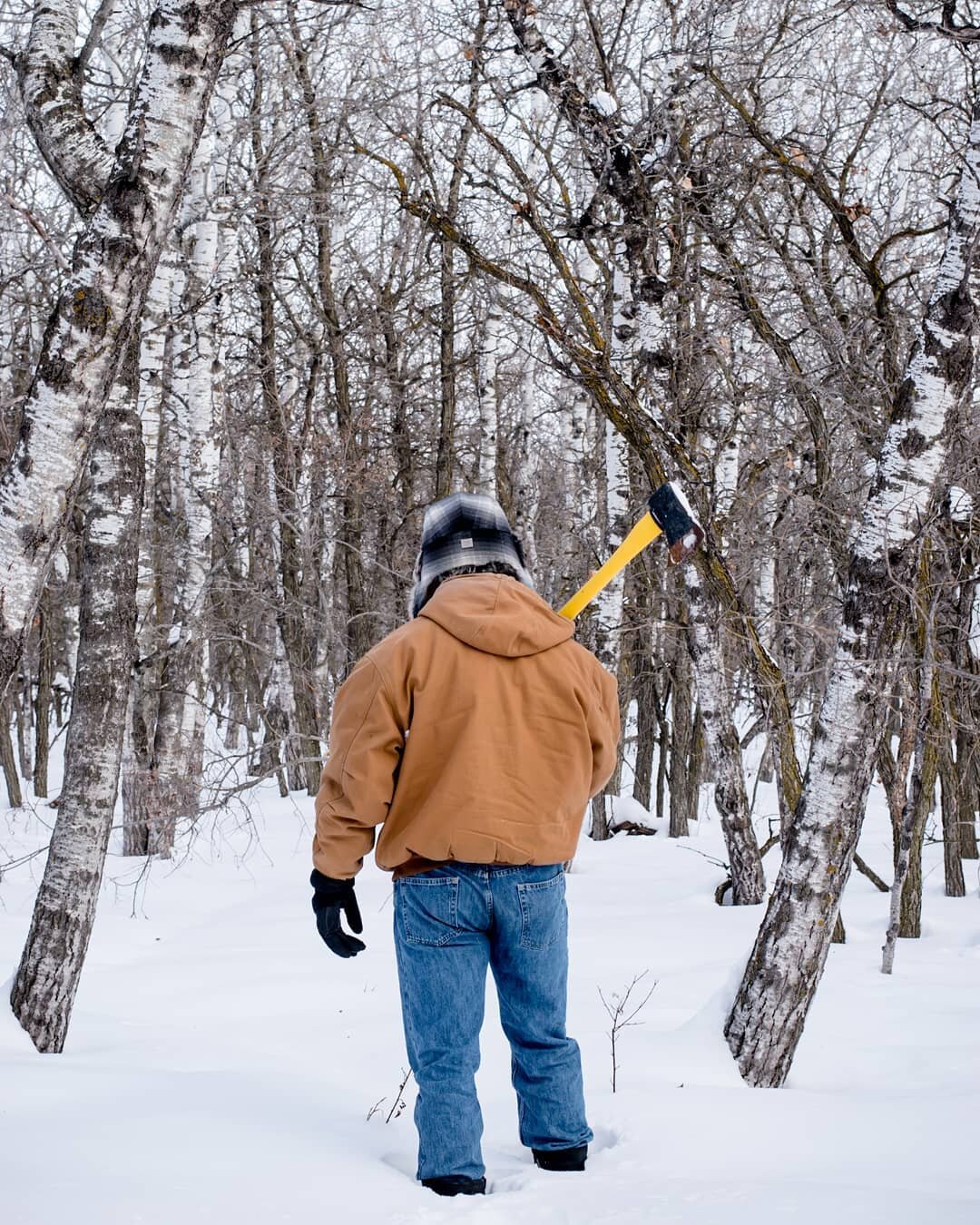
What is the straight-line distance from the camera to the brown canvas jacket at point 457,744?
2.63m

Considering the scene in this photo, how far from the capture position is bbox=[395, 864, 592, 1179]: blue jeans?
2.63 m

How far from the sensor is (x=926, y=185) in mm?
10516

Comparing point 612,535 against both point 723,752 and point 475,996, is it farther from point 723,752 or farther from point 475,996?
point 475,996

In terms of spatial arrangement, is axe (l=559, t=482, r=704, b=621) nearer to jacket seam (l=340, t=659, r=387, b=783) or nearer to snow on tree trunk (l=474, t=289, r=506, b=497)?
jacket seam (l=340, t=659, r=387, b=783)

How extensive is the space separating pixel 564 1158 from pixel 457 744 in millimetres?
1088

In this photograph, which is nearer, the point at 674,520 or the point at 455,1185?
the point at 455,1185

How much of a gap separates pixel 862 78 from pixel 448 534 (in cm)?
735

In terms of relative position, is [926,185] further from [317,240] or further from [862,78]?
[317,240]

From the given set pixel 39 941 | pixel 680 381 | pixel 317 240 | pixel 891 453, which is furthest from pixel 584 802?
pixel 317 240

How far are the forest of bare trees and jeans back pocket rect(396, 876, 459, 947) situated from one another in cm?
116

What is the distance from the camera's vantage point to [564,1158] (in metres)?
2.75

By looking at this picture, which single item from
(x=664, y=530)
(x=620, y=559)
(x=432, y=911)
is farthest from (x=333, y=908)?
(x=664, y=530)

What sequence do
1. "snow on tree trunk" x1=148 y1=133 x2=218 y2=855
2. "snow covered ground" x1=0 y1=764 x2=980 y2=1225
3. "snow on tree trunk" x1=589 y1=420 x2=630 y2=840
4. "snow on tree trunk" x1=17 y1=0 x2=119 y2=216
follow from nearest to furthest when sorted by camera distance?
"snow covered ground" x1=0 y1=764 x2=980 y2=1225 → "snow on tree trunk" x1=17 y1=0 x2=119 y2=216 → "snow on tree trunk" x1=148 y1=133 x2=218 y2=855 → "snow on tree trunk" x1=589 y1=420 x2=630 y2=840

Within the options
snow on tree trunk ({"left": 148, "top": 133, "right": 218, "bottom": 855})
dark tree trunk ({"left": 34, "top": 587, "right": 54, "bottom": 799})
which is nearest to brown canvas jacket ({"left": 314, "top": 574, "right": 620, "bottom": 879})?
snow on tree trunk ({"left": 148, "top": 133, "right": 218, "bottom": 855})
